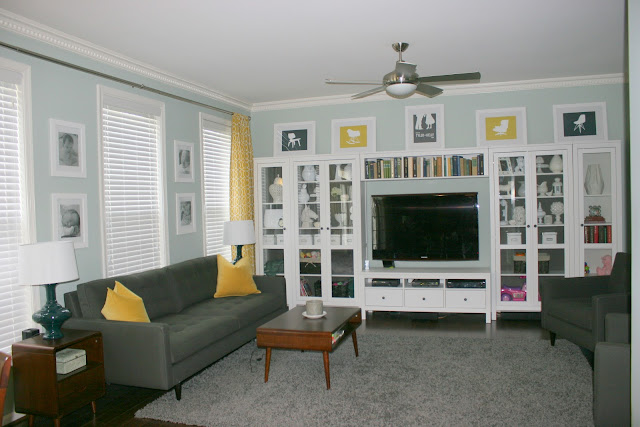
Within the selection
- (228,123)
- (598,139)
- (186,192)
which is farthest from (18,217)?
(598,139)

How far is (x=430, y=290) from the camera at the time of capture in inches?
216

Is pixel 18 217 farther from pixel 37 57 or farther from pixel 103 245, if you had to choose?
pixel 37 57

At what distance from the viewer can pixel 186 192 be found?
5.17 meters

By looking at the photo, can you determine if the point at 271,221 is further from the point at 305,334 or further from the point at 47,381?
the point at 47,381

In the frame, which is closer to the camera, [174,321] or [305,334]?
[305,334]

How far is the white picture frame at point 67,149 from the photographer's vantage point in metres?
3.60

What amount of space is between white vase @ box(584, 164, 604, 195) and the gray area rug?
1.80 metres

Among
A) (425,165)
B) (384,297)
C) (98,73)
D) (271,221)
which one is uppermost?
(98,73)

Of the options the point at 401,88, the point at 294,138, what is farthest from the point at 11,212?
the point at 294,138

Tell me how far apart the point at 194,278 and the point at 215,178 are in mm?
1493

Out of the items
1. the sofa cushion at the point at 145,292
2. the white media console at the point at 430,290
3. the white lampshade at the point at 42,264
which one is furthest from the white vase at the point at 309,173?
the white lampshade at the point at 42,264

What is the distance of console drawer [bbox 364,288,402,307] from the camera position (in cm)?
561

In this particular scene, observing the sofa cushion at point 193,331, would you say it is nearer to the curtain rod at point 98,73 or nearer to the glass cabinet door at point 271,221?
the glass cabinet door at point 271,221

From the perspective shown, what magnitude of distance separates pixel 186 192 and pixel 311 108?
2097 millimetres
